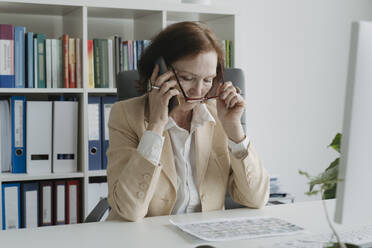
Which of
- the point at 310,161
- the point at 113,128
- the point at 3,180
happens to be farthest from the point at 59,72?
the point at 310,161

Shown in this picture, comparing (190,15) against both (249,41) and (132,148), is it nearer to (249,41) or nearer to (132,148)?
(249,41)

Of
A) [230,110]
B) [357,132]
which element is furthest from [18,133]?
[357,132]

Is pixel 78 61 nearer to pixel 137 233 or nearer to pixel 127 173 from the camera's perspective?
pixel 127 173

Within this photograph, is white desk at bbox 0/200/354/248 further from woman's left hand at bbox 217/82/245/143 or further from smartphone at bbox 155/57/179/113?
smartphone at bbox 155/57/179/113

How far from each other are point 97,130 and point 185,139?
2.94 feet

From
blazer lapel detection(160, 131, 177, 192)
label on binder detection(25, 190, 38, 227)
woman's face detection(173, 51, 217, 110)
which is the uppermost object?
woman's face detection(173, 51, 217, 110)

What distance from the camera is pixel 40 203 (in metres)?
2.62

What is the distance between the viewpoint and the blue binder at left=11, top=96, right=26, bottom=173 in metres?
2.54

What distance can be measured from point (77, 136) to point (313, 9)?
1.72 m

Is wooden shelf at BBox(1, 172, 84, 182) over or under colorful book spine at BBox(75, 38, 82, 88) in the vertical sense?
under

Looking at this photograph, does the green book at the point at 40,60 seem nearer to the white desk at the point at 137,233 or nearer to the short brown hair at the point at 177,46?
the short brown hair at the point at 177,46

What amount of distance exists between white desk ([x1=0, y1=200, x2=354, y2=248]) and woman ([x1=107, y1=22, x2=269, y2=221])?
0.46 ft

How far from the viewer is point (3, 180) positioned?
249 cm

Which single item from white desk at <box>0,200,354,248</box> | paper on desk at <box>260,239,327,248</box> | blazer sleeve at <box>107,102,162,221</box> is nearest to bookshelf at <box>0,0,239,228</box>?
blazer sleeve at <box>107,102,162,221</box>
